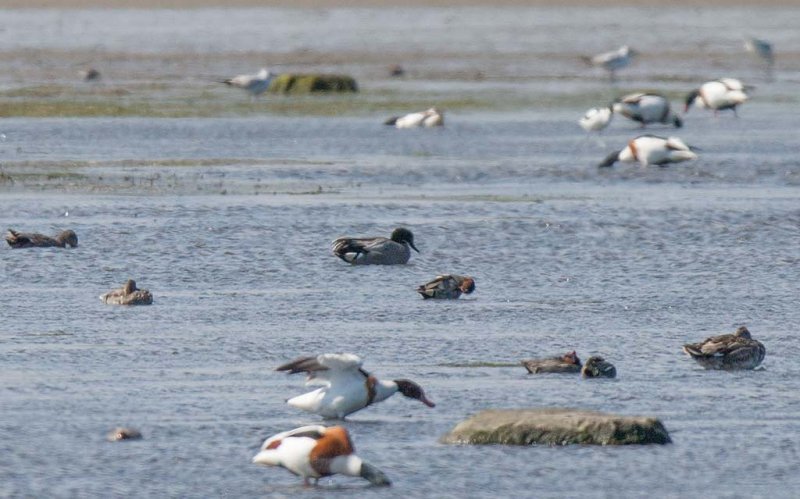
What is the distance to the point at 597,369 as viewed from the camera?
39.4 feet

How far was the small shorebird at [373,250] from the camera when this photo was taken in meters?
17.0

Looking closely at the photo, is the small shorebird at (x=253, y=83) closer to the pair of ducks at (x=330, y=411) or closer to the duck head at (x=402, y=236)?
the duck head at (x=402, y=236)

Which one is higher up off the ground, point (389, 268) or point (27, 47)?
point (389, 268)

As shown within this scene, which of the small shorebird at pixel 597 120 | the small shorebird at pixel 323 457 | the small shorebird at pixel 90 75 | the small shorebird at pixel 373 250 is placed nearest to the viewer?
the small shorebird at pixel 323 457

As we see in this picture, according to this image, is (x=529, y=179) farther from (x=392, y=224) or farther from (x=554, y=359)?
(x=554, y=359)

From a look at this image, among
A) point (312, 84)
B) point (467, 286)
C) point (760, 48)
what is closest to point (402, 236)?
point (467, 286)

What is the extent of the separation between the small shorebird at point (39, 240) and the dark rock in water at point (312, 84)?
891 inches

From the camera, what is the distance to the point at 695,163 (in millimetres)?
25719

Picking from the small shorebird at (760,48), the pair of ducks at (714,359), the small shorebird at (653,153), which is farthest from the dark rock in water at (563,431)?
the small shorebird at (760,48)

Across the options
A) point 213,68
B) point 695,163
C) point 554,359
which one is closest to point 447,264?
point 554,359

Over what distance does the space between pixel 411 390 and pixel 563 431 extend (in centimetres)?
105

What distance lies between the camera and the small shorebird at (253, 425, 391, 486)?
9305mm

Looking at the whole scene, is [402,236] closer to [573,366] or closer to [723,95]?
[573,366]

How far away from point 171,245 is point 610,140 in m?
A: 13.2
